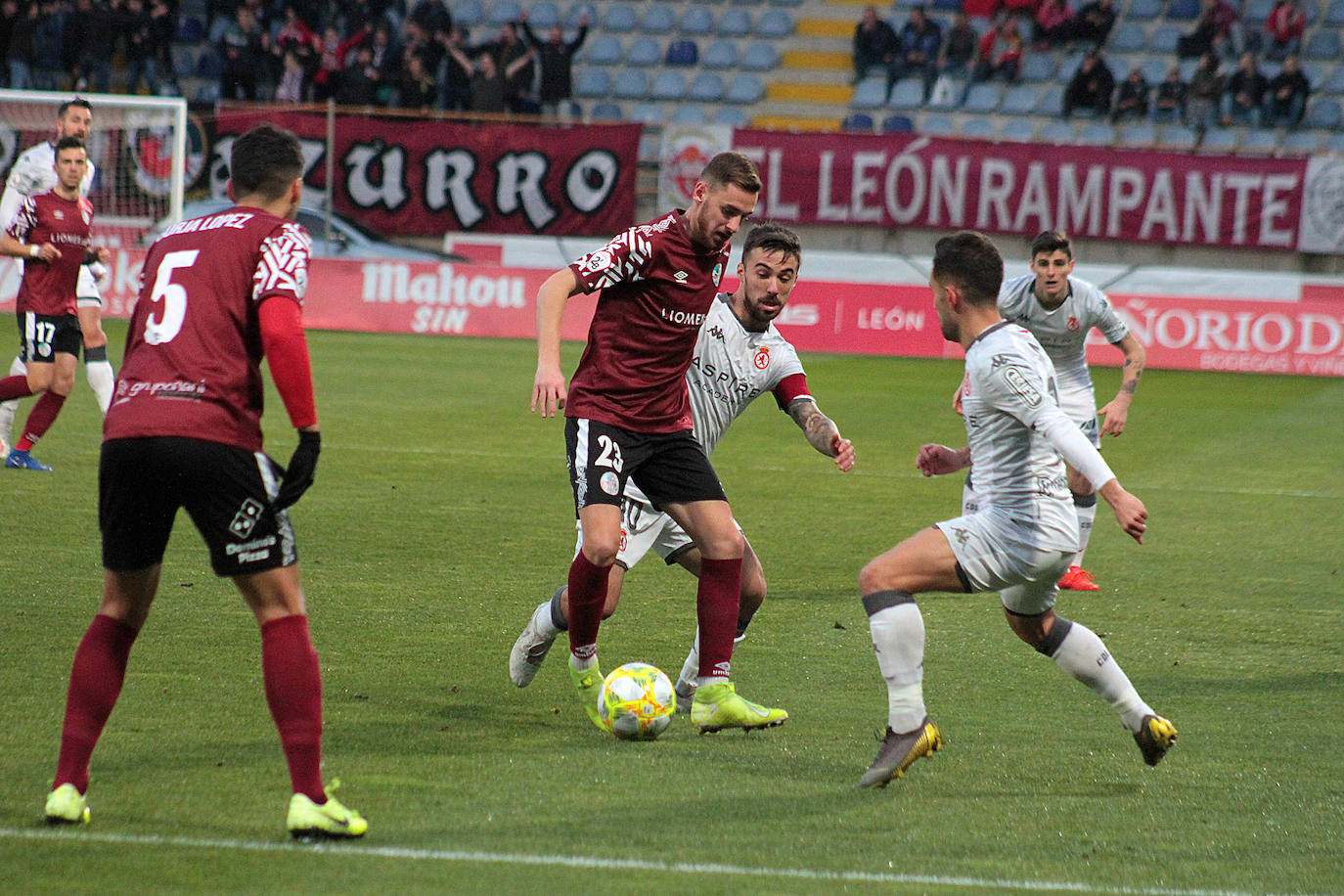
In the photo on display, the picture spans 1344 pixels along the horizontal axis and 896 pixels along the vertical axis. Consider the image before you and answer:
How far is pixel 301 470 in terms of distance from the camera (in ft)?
12.5

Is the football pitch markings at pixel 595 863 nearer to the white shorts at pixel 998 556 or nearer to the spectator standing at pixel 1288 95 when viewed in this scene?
the white shorts at pixel 998 556

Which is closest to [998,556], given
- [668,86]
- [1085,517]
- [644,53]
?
[1085,517]

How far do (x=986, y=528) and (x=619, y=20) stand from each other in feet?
80.9

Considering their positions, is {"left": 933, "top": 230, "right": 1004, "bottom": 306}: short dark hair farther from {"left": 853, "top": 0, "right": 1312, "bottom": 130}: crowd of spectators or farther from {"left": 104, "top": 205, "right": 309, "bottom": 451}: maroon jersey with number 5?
{"left": 853, "top": 0, "right": 1312, "bottom": 130}: crowd of spectators

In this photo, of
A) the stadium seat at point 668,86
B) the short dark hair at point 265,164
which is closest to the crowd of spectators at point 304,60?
the stadium seat at point 668,86

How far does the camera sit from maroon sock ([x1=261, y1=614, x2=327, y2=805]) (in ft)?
12.5

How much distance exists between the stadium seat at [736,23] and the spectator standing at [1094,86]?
6.37m

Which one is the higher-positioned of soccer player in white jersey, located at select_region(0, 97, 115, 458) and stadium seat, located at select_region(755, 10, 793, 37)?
stadium seat, located at select_region(755, 10, 793, 37)

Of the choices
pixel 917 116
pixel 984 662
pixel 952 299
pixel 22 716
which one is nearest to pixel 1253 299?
pixel 917 116

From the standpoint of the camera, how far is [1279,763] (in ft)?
15.9

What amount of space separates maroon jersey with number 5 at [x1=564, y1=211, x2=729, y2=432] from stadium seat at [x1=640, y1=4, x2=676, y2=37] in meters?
23.4

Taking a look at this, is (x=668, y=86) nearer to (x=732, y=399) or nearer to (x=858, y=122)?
(x=858, y=122)

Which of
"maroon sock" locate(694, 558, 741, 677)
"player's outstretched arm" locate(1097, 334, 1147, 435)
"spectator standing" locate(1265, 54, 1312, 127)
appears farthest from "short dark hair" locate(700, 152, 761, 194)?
"spectator standing" locate(1265, 54, 1312, 127)

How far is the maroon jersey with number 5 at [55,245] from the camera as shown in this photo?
9.98 metres
